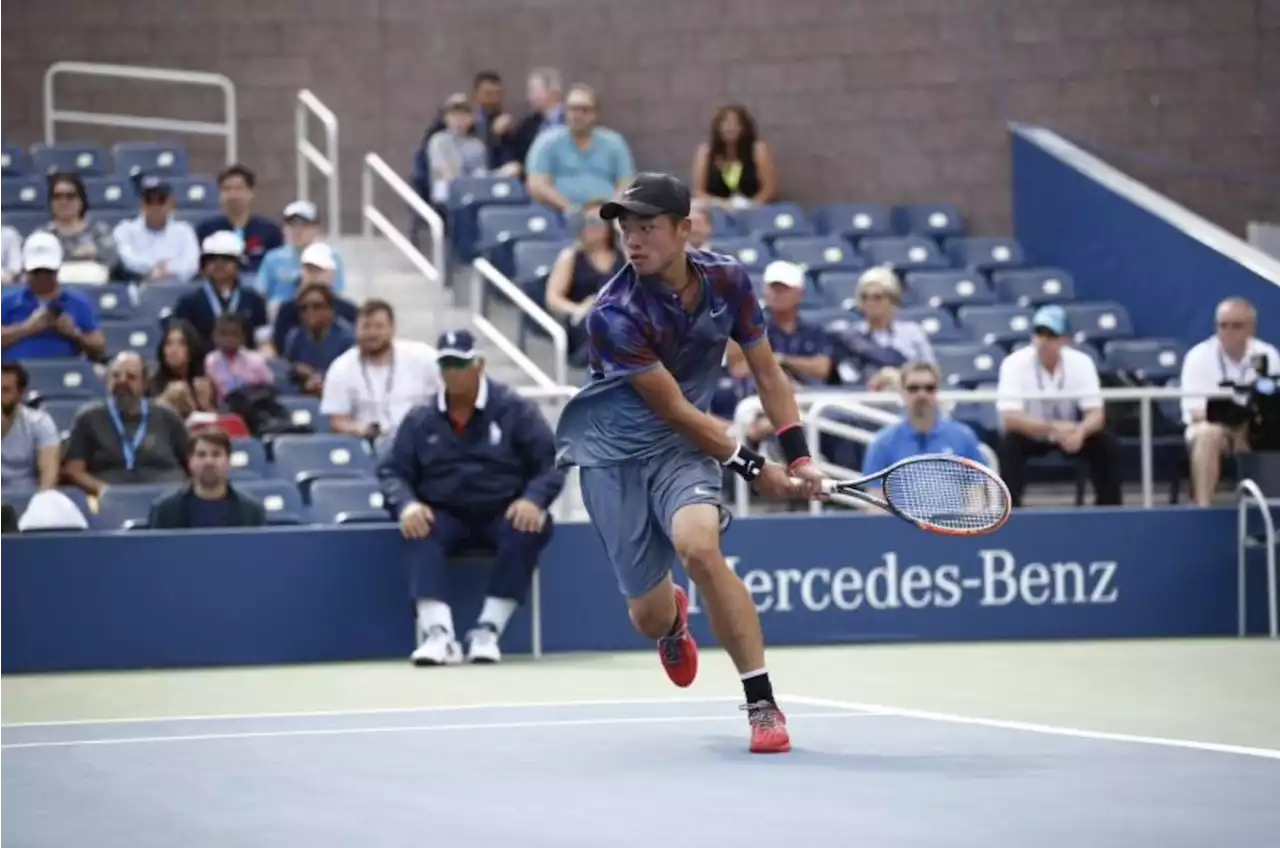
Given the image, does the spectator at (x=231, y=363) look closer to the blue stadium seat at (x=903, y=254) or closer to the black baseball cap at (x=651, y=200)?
the blue stadium seat at (x=903, y=254)

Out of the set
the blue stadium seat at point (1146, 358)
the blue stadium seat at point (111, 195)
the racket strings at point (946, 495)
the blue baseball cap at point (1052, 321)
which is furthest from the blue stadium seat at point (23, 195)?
the racket strings at point (946, 495)

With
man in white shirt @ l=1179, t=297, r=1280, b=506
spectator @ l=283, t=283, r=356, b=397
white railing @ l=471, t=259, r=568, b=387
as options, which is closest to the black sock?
man in white shirt @ l=1179, t=297, r=1280, b=506

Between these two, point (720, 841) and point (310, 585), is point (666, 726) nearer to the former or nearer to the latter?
point (720, 841)

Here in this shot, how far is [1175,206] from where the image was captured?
58.7 feet

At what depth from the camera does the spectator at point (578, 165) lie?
57.9ft

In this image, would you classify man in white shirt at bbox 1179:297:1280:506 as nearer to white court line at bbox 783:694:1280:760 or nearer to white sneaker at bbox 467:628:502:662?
white sneaker at bbox 467:628:502:662

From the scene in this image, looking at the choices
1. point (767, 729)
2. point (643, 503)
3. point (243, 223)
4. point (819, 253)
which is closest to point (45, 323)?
point (243, 223)

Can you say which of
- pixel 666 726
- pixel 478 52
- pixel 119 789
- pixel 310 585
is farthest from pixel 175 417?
pixel 478 52

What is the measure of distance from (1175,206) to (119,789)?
1207 cm

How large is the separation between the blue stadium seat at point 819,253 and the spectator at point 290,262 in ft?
10.6

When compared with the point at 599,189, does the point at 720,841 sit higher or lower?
lower

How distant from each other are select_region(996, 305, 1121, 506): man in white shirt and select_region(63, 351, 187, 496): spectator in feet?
14.7

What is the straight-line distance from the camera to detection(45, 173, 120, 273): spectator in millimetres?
15727

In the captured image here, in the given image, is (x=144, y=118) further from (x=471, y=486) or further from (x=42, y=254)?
(x=471, y=486)
